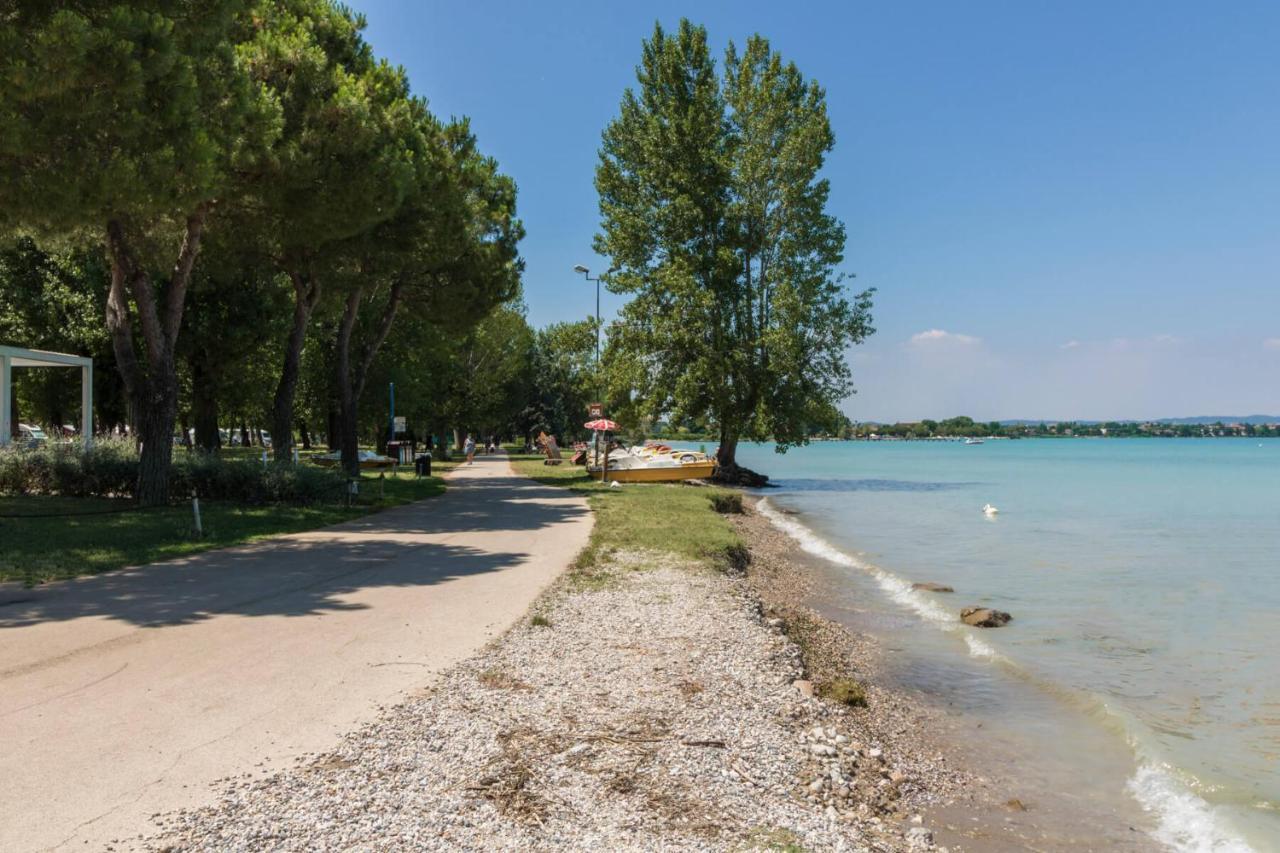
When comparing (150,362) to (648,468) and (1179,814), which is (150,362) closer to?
(1179,814)

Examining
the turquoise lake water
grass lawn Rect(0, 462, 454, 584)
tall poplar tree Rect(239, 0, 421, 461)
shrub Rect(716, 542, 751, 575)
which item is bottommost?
the turquoise lake water

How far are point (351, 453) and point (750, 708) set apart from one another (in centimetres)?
2145

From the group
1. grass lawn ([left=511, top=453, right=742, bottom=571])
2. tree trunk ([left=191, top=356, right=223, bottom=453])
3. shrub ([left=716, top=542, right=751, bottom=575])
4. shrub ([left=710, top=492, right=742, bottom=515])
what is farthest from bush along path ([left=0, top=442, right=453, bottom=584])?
tree trunk ([left=191, top=356, right=223, bottom=453])

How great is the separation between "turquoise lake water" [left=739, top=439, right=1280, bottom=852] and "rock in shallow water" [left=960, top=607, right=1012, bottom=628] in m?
0.17

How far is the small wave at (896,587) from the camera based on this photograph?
9683 mm

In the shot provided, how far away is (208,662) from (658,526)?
9878mm

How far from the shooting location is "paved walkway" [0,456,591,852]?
416 cm

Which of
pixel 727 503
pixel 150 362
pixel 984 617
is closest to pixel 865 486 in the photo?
pixel 727 503

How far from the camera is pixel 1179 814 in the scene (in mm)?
5371

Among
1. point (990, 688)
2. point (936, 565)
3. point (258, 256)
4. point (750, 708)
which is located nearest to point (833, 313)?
point (936, 565)

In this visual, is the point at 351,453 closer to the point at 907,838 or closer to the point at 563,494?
the point at 563,494

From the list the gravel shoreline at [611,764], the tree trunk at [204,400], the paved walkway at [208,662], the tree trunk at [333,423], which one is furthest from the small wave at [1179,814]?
the tree trunk at [333,423]

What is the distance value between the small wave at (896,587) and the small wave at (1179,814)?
3091mm

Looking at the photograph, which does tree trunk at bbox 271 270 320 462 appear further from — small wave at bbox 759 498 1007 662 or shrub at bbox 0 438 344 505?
small wave at bbox 759 498 1007 662
